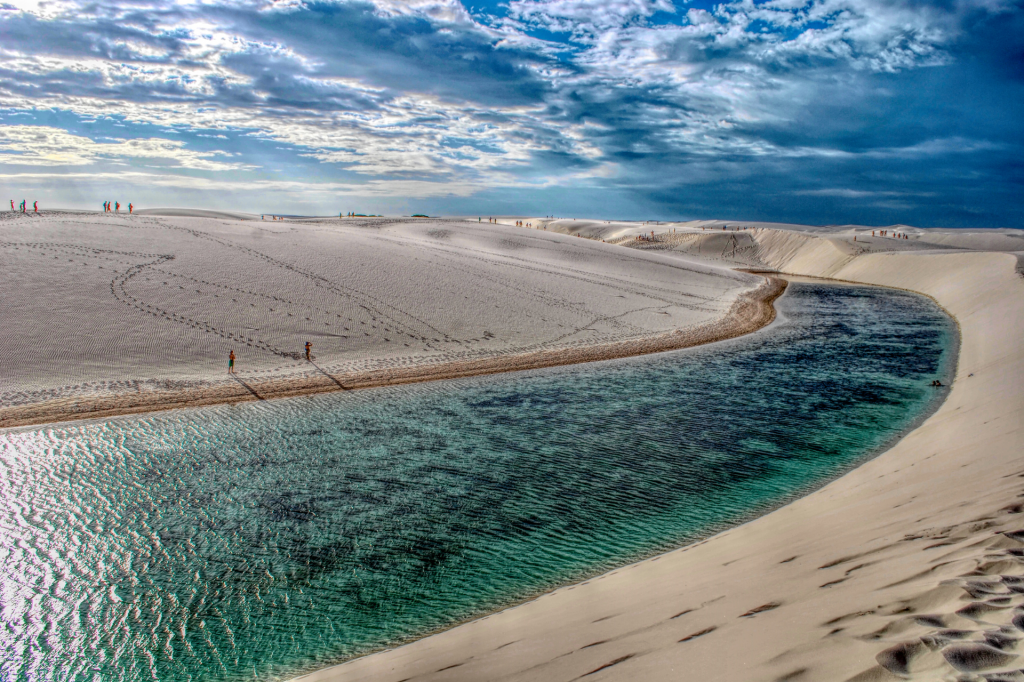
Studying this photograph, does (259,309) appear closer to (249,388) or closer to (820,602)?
(249,388)

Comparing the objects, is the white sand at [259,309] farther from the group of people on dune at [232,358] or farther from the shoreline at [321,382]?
the group of people on dune at [232,358]

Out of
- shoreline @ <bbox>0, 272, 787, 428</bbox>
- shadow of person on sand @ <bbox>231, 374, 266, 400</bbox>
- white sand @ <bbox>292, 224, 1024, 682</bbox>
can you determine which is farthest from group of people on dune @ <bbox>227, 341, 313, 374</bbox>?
white sand @ <bbox>292, 224, 1024, 682</bbox>

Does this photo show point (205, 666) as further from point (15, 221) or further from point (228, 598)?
point (15, 221)

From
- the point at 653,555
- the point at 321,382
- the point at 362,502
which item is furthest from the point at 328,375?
the point at 653,555

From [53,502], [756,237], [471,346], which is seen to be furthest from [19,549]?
[756,237]

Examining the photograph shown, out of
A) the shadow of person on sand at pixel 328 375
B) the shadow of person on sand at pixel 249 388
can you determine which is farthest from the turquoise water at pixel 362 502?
the shadow of person on sand at pixel 328 375

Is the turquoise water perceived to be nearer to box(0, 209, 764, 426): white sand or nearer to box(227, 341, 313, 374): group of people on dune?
box(0, 209, 764, 426): white sand

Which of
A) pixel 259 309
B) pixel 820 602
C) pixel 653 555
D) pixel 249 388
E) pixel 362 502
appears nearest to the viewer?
pixel 820 602
